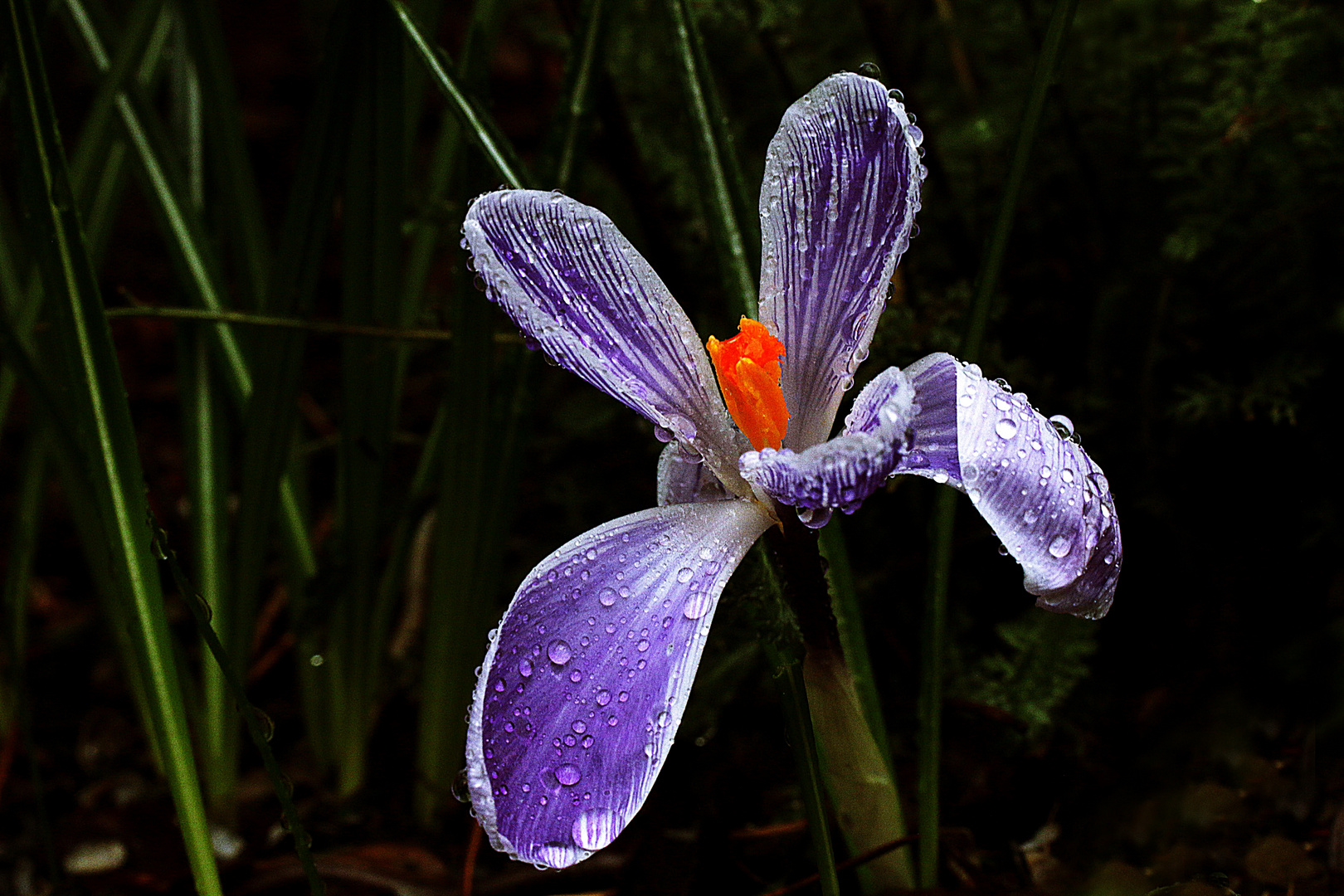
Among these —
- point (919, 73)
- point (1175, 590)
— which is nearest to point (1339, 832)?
point (1175, 590)

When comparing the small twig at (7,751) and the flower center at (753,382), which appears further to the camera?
the small twig at (7,751)

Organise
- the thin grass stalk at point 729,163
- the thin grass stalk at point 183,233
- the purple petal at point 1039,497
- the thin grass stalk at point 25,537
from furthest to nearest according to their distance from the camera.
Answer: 1. the thin grass stalk at point 25,537
2. the thin grass stalk at point 183,233
3. the thin grass stalk at point 729,163
4. the purple petal at point 1039,497

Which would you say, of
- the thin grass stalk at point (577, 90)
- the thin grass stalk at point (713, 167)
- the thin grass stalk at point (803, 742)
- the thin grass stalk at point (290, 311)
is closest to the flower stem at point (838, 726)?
the thin grass stalk at point (803, 742)

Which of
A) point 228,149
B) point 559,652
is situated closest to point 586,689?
point 559,652

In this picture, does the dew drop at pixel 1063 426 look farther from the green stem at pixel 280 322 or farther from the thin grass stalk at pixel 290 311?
the thin grass stalk at pixel 290 311

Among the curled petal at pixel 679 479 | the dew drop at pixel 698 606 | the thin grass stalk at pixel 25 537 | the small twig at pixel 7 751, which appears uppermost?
the curled petal at pixel 679 479
